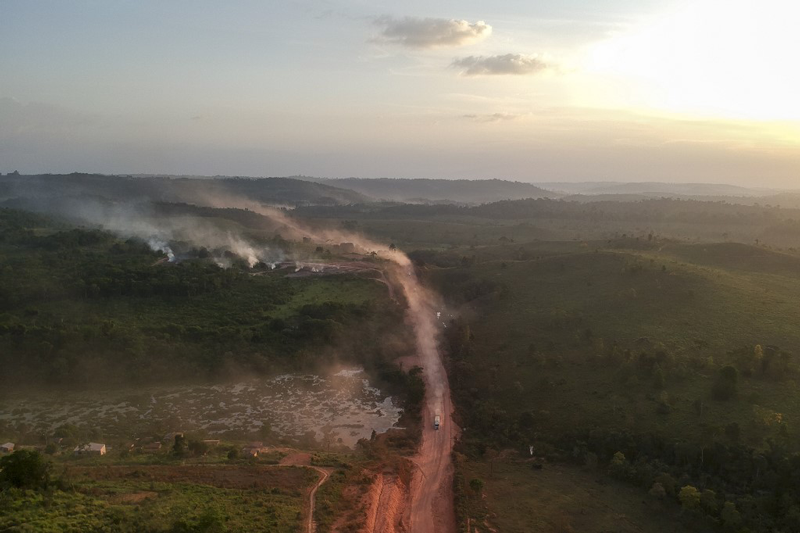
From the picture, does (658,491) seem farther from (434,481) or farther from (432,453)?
(432,453)

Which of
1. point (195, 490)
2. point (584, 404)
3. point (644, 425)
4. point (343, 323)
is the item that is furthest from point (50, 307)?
point (644, 425)

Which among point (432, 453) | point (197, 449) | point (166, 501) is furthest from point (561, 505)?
point (197, 449)

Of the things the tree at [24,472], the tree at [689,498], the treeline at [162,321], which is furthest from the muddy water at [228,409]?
the tree at [689,498]

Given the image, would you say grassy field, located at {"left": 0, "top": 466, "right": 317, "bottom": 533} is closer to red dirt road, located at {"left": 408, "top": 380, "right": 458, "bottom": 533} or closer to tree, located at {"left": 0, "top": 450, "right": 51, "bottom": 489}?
tree, located at {"left": 0, "top": 450, "right": 51, "bottom": 489}

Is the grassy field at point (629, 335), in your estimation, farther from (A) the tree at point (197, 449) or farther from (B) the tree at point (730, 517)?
(A) the tree at point (197, 449)

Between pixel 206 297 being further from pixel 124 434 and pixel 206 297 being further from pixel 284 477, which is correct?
pixel 284 477

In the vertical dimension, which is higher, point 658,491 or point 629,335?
point 629,335

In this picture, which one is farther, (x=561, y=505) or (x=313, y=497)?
(x=561, y=505)
